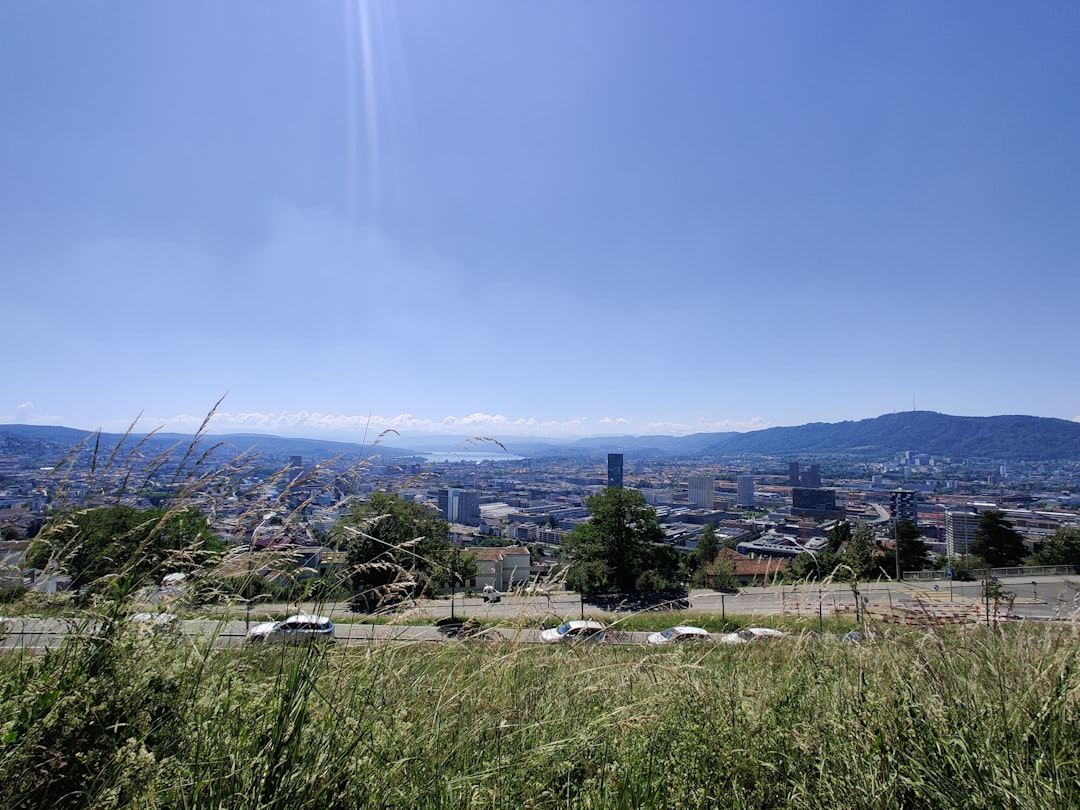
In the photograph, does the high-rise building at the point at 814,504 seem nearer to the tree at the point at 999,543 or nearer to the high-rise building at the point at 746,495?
the high-rise building at the point at 746,495

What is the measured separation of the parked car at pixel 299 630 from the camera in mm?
1693

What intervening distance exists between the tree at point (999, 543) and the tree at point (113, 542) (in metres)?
45.8

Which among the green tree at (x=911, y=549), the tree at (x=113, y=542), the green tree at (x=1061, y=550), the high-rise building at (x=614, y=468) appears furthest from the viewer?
the high-rise building at (x=614, y=468)

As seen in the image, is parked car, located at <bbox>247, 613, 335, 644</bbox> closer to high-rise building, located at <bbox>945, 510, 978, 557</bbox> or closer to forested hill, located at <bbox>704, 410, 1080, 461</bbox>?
high-rise building, located at <bbox>945, 510, 978, 557</bbox>

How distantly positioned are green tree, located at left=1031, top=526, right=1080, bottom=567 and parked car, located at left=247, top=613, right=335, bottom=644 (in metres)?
43.4

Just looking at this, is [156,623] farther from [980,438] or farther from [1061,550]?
[980,438]

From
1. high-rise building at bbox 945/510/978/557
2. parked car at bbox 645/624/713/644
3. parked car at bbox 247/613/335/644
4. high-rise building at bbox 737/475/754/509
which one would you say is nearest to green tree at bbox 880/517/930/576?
high-rise building at bbox 945/510/978/557

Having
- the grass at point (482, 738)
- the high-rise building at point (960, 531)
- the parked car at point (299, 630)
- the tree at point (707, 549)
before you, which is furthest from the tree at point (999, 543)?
the parked car at point (299, 630)

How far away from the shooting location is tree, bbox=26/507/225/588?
203 cm

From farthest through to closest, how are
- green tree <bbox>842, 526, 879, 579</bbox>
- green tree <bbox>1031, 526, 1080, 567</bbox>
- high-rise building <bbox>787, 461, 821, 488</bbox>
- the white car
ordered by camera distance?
high-rise building <bbox>787, 461, 821, 488</bbox>, green tree <bbox>1031, 526, 1080, 567</bbox>, green tree <bbox>842, 526, 879, 579</bbox>, the white car

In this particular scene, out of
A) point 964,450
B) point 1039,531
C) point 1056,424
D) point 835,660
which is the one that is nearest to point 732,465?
point 964,450

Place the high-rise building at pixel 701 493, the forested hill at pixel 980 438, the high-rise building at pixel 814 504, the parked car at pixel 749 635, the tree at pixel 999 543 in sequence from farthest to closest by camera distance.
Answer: the forested hill at pixel 980 438 → the high-rise building at pixel 701 493 → the high-rise building at pixel 814 504 → the tree at pixel 999 543 → the parked car at pixel 749 635

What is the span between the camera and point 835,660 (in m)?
3.01

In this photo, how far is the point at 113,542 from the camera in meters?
2.09
